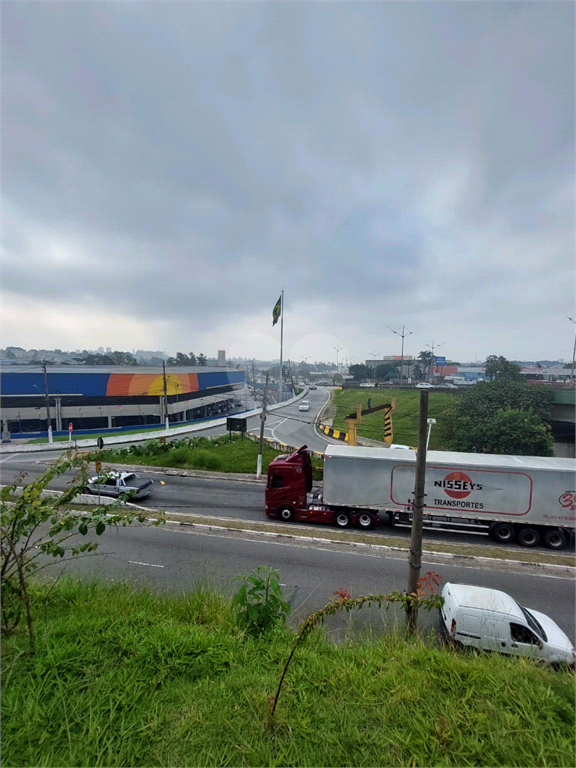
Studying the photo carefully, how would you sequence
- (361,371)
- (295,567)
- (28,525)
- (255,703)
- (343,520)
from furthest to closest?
(361,371) < (343,520) < (295,567) < (28,525) < (255,703)

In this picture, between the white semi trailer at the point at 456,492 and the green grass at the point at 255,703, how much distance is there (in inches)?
328

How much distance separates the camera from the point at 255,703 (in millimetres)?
2848

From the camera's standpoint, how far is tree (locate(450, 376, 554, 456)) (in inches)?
776

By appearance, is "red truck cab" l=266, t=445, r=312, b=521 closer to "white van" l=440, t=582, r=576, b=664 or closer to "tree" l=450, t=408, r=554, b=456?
"white van" l=440, t=582, r=576, b=664

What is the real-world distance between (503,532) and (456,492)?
2.07m

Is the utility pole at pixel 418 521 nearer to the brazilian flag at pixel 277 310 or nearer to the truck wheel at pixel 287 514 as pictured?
the truck wheel at pixel 287 514

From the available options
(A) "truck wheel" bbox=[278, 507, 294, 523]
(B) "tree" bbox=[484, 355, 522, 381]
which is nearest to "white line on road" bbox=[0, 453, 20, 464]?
(A) "truck wheel" bbox=[278, 507, 294, 523]

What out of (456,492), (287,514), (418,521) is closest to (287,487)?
(287,514)

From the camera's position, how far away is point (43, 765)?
230cm

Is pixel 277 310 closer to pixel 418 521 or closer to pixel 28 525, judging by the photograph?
pixel 418 521

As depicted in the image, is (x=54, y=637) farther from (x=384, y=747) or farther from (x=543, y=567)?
(x=543, y=567)

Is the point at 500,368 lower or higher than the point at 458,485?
higher

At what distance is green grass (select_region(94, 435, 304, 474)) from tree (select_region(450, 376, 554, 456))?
10.1 metres

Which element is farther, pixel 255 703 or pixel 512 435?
pixel 512 435
